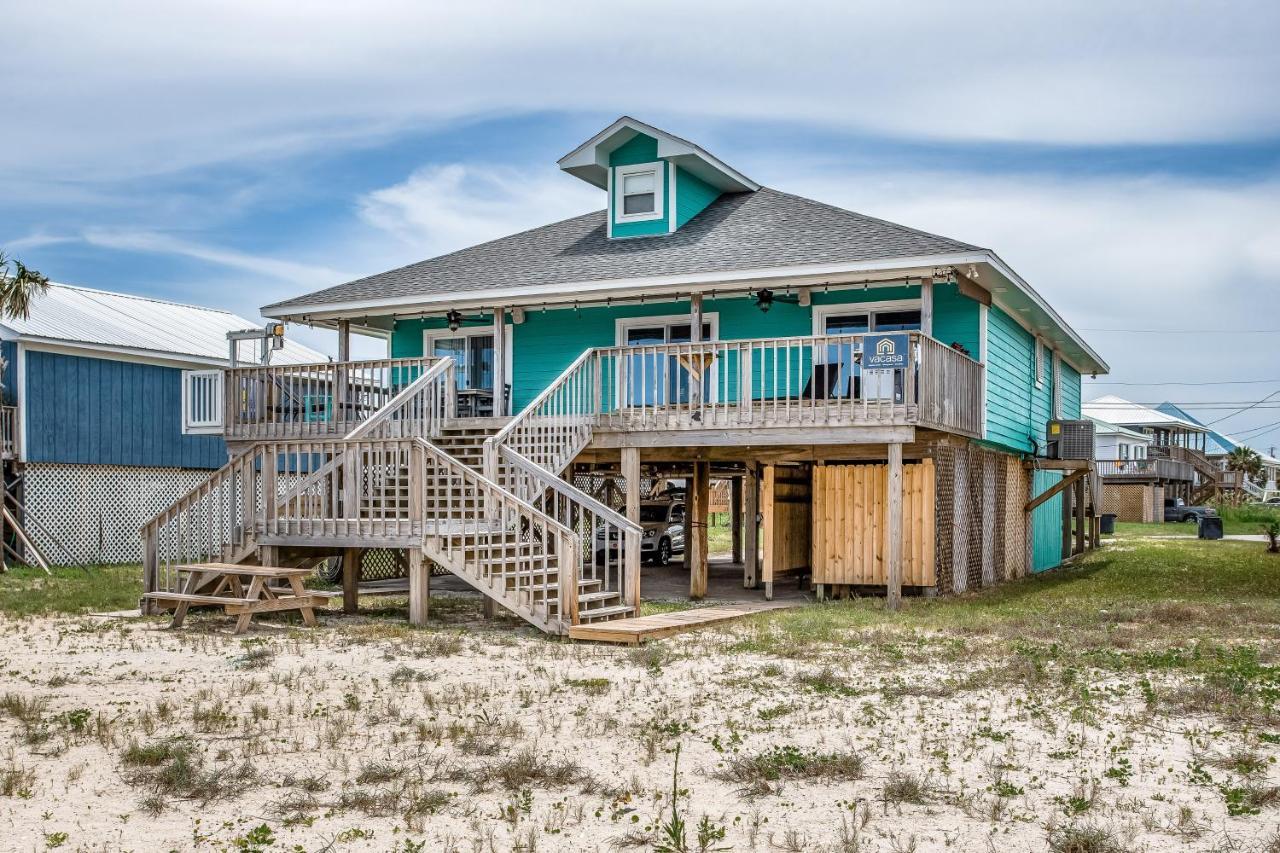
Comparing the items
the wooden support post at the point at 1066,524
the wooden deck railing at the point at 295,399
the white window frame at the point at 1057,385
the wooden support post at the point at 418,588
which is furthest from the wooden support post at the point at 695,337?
the wooden support post at the point at 1066,524

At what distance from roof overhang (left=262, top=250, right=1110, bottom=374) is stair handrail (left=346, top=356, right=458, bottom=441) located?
166 centimetres

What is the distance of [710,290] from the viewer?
1867 centimetres

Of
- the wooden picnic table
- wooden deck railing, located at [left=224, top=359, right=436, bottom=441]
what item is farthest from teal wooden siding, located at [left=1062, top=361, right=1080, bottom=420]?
the wooden picnic table

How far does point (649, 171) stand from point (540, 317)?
311cm

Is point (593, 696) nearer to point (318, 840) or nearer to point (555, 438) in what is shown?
point (318, 840)

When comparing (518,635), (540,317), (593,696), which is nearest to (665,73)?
(540,317)

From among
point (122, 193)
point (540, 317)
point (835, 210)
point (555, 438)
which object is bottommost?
point (555, 438)

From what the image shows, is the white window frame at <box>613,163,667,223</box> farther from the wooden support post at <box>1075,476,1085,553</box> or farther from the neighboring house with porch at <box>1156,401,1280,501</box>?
the neighboring house with porch at <box>1156,401,1280,501</box>

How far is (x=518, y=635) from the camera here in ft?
44.8

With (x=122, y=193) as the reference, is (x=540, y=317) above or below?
below

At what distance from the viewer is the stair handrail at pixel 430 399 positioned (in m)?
Result: 17.0

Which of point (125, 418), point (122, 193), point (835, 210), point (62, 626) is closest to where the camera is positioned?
point (62, 626)

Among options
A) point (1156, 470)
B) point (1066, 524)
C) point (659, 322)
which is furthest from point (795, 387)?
point (1156, 470)

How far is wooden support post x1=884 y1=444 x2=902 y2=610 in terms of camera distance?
16438 mm
